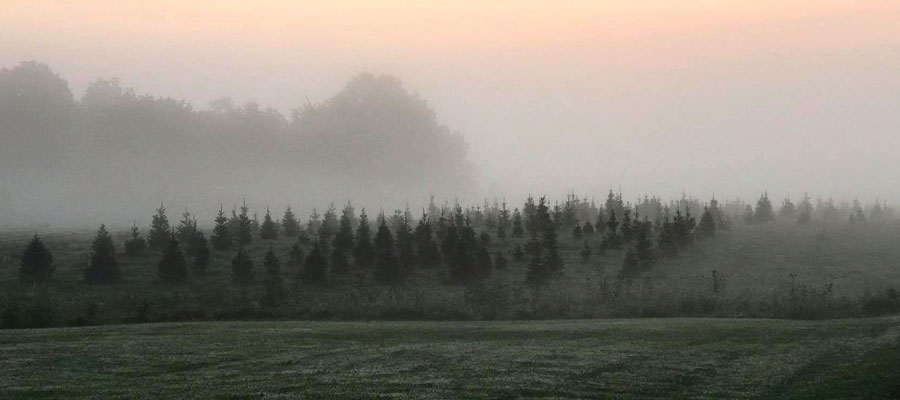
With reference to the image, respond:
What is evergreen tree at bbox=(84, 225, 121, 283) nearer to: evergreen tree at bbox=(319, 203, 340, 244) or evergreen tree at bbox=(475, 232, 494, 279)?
evergreen tree at bbox=(319, 203, 340, 244)

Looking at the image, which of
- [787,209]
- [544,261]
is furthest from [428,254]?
[787,209]

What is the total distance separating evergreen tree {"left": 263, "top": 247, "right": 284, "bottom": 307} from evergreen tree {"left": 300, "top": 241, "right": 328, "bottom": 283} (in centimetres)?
273

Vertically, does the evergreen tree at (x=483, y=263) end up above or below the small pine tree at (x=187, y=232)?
below

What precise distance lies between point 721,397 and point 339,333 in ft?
75.9

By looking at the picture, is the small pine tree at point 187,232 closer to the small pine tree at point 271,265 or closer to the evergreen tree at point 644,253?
the small pine tree at point 271,265

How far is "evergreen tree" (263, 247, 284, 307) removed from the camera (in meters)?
56.5

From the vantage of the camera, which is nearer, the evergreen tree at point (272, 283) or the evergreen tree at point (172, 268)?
the evergreen tree at point (272, 283)

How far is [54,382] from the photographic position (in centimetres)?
2520

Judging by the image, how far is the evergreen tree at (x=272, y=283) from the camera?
5647 centimetres

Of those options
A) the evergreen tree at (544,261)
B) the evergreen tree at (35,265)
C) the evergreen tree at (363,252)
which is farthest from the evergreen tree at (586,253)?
the evergreen tree at (35,265)

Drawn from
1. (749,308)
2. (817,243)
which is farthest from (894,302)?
(817,243)

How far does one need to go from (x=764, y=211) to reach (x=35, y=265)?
92514 millimetres

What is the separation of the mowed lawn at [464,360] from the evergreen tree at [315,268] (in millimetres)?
22517

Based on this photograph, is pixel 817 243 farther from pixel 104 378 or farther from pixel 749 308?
pixel 104 378
